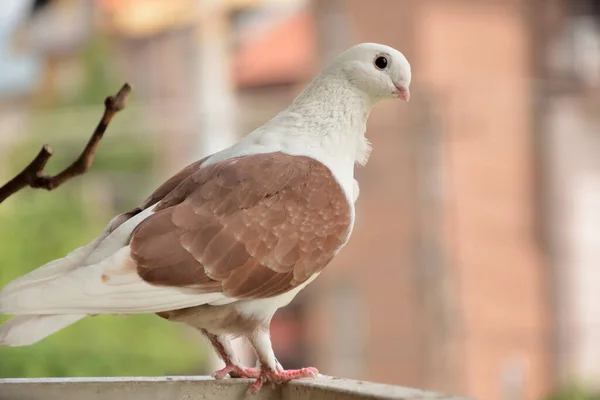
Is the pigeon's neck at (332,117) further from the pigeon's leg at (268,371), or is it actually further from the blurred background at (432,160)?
the blurred background at (432,160)

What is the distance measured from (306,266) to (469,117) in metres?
4.95

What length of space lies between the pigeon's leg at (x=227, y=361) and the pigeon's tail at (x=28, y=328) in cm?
22

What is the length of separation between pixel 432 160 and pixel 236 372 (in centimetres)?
467

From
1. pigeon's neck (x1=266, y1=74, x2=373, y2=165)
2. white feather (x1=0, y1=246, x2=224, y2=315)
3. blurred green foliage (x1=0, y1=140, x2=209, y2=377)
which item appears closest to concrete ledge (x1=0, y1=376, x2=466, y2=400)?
white feather (x1=0, y1=246, x2=224, y2=315)

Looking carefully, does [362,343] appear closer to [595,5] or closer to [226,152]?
[595,5]

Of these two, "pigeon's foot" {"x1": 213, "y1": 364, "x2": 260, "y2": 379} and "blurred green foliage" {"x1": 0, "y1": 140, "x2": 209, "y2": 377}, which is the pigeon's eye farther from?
"blurred green foliage" {"x1": 0, "y1": 140, "x2": 209, "y2": 377}

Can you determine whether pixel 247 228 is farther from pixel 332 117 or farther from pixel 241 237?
pixel 332 117

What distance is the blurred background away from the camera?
554 cm

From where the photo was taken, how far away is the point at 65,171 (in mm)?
952

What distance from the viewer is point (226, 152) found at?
3.57 ft

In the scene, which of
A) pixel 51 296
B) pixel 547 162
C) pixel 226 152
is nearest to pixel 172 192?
pixel 226 152

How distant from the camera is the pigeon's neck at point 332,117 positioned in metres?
1.09

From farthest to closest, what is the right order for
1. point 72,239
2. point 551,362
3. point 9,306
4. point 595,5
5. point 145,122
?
point 595,5 → point 551,362 → point 145,122 → point 72,239 → point 9,306

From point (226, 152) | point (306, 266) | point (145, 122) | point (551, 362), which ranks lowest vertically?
point (551, 362)
